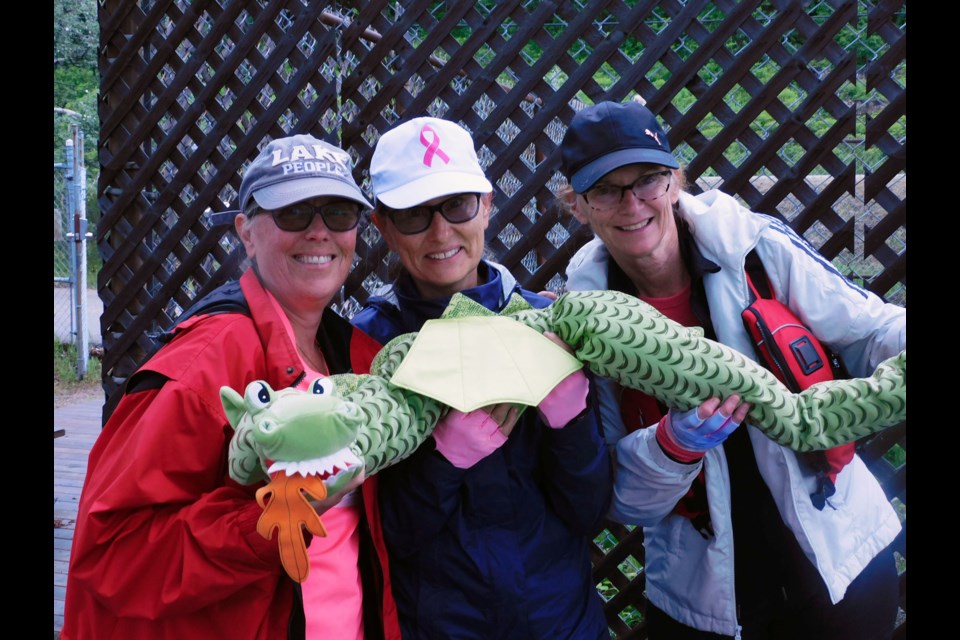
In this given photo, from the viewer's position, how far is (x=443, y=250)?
1.72 m

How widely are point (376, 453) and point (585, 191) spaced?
0.78m

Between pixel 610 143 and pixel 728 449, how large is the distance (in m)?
0.79

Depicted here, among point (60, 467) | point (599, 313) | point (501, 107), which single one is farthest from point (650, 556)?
point (60, 467)

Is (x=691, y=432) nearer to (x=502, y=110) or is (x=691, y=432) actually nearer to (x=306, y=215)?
(x=306, y=215)

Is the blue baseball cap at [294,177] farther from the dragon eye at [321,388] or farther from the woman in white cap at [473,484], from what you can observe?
the dragon eye at [321,388]

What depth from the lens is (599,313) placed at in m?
1.61

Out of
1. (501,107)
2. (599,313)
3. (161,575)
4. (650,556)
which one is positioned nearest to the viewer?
(161,575)

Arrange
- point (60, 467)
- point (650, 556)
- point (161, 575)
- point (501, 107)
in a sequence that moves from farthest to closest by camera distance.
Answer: point (60, 467)
point (501, 107)
point (650, 556)
point (161, 575)

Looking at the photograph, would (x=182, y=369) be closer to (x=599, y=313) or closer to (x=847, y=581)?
(x=599, y=313)

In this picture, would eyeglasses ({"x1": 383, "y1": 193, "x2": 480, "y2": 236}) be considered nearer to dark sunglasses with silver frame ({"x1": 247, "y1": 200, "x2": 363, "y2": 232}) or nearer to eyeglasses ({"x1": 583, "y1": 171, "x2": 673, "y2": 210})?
dark sunglasses with silver frame ({"x1": 247, "y1": 200, "x2": 363, "y2": 232})

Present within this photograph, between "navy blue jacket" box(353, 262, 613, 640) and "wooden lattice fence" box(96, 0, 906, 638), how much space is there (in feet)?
3.50

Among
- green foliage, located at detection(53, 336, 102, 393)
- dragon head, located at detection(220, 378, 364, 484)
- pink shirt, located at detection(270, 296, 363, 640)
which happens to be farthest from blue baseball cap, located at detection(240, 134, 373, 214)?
green foliage, located at detection(53, 336, 102, 393)

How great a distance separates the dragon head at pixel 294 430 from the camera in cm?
131

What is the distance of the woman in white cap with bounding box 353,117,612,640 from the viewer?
156 cm
